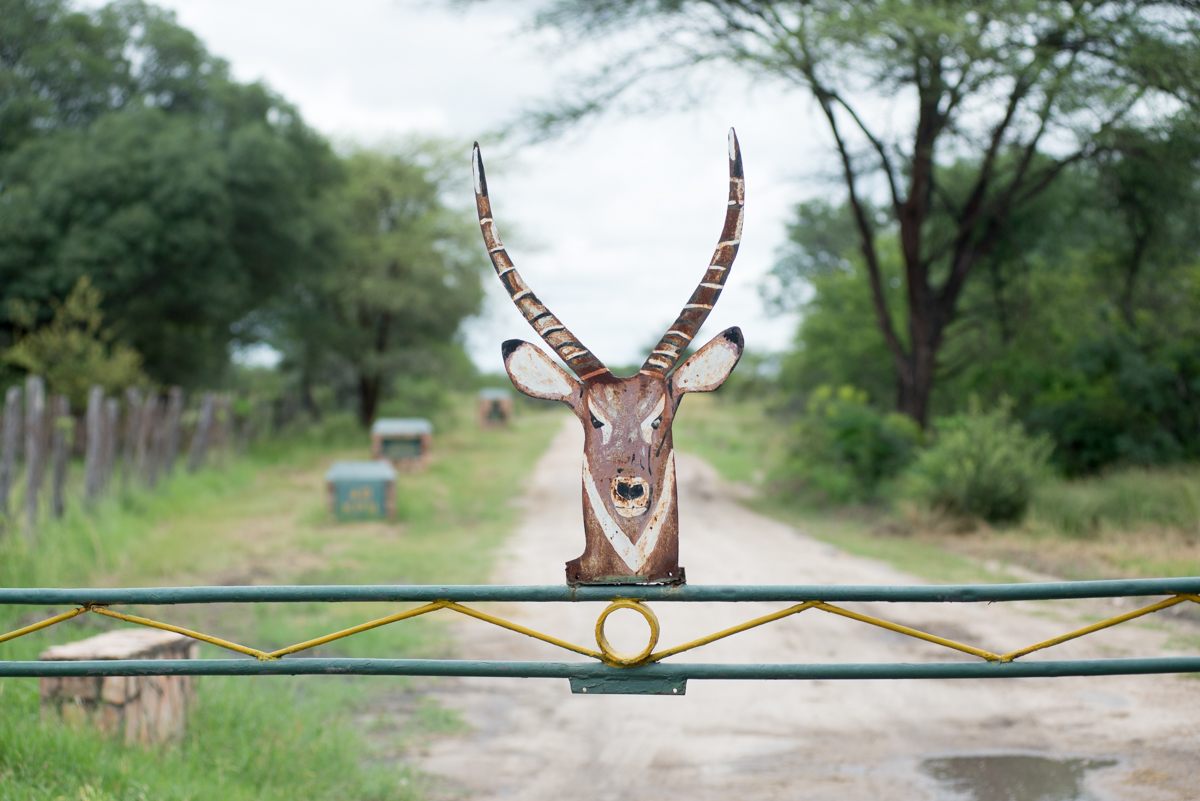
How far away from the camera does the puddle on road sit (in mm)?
4027

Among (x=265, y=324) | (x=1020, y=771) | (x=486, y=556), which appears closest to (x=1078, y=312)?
(x=486, y=556)

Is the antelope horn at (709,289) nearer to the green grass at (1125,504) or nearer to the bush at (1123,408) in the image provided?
the green grass at (1125,504)

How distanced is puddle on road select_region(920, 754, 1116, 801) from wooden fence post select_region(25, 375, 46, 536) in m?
7.43

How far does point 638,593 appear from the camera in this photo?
2250mm

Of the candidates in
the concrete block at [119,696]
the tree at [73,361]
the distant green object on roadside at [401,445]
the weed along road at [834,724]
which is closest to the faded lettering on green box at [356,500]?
the tree at [73,361]

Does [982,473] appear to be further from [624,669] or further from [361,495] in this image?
[624,669]

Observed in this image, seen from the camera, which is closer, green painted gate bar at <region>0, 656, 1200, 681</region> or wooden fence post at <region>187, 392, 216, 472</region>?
green painted gate bar at <region>0, 656, 1200, 681</region>

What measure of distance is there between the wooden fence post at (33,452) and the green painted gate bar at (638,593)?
6691 millimetres

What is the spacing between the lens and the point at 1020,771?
430cm

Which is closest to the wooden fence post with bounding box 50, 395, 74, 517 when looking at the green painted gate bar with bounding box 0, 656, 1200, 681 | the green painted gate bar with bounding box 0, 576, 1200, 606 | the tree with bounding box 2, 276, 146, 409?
the tree with bounding box 2, 276, 146, 409

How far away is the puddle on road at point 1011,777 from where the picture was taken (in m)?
4.03

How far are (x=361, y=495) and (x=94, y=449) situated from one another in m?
3.03

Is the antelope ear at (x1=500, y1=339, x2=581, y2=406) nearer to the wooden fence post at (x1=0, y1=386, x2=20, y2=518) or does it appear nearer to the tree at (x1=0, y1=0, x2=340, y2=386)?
the wooden fence post at (x1=0, y1=386, x2=20, y2=518)

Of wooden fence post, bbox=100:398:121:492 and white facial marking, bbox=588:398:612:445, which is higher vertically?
wooden fence post, bbox=100:398:121:492
